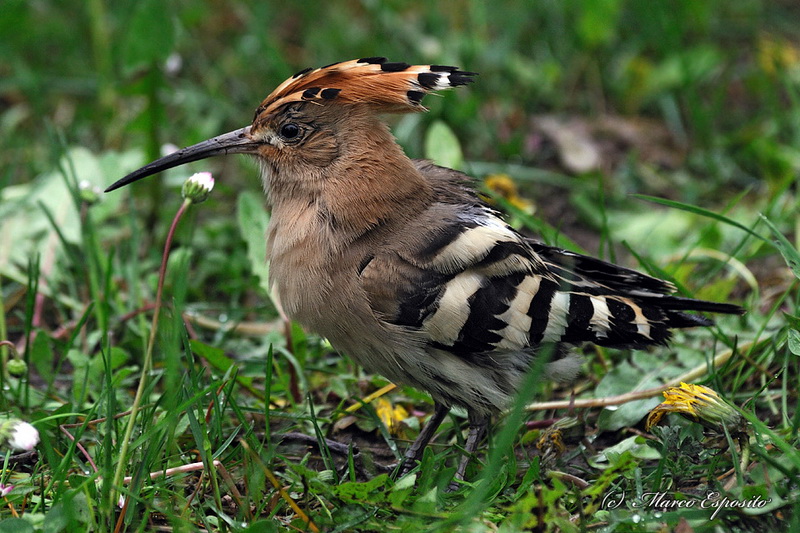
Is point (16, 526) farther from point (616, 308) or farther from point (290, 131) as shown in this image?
point (616, 308)

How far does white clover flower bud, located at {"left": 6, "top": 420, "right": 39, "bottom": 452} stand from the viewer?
2.24 meters

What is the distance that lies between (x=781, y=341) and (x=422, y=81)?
1.42m

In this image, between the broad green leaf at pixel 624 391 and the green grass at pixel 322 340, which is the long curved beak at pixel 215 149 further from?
the broad green leaf at pixel 624 391

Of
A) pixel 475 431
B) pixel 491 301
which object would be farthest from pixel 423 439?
pixel 491 301

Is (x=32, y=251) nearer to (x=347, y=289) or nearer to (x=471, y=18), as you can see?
(x=347, y=289)

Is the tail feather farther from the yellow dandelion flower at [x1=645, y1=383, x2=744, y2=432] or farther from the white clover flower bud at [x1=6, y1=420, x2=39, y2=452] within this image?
the white clover flower bud at [x1=6, y1=420, x2=39, y2=452]

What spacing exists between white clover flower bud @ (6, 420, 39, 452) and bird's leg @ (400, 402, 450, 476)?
3.49 ft

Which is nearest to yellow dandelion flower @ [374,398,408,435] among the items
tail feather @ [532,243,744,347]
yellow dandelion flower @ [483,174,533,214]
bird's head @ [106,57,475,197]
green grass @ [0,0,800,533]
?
green grass @ [0,0,800,533]

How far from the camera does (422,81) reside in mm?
2963

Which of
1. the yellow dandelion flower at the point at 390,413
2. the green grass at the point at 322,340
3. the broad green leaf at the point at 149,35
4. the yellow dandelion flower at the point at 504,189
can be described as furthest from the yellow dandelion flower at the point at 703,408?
the broad green leaf at the point at 149,35

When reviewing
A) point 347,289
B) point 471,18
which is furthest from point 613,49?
point 347,289

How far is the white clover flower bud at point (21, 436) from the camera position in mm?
2244

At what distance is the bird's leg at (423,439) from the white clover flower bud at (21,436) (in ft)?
3.49

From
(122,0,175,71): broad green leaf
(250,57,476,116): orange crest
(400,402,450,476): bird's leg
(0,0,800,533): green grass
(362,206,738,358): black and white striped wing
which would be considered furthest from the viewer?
(122,0,175,71): broad green leaf
